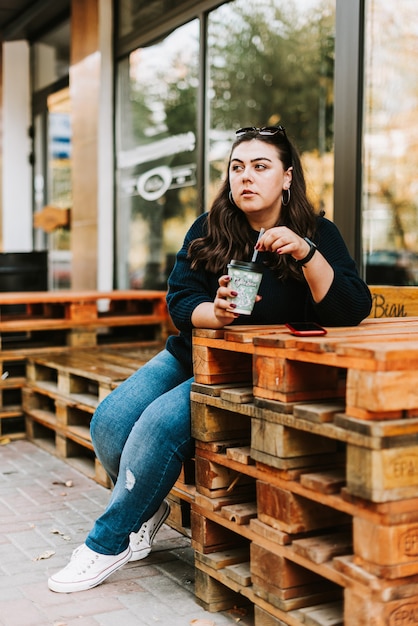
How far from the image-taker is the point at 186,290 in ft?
10.5

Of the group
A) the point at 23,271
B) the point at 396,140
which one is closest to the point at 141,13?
the point at 23,271

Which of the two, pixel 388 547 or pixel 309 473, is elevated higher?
pixel 309 473

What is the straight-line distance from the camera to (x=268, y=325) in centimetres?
311

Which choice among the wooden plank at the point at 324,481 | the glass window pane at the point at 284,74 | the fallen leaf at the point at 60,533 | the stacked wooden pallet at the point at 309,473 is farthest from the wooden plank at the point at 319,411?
the glass window pane at the point at 284,74

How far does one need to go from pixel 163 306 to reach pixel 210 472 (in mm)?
3996

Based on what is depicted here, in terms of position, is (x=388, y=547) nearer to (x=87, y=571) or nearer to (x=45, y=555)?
(x=87, y=571)

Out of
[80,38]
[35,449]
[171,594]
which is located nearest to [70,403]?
[35,449]

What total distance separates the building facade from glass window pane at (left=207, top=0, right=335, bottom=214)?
1.0 inches

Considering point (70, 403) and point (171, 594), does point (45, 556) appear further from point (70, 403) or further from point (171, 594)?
point (70, 403)

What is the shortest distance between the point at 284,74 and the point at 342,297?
396 inches

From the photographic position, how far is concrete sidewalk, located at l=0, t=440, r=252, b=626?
2.95m

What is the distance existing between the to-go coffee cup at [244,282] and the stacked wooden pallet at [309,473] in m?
0.12

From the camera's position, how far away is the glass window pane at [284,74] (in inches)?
425

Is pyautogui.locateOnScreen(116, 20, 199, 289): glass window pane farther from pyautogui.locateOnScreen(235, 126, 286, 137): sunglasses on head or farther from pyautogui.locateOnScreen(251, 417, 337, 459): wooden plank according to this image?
pyautogui.locateOnScreen(251, 417, 337, 459): wooden plank
